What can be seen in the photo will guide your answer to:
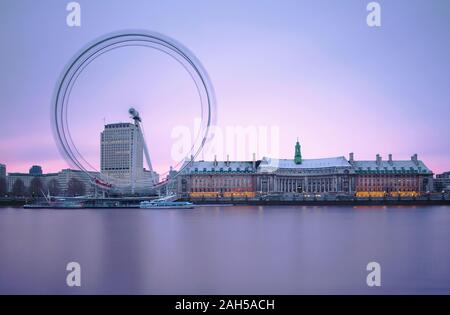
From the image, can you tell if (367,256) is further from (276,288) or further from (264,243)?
(276,288)

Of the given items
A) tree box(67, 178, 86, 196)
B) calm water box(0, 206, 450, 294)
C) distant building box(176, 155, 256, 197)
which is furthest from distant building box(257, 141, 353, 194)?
calm water box(0, 206, 450, 294)

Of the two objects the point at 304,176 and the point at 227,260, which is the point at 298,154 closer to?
the point at 304,176

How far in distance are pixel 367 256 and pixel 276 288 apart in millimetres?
6011

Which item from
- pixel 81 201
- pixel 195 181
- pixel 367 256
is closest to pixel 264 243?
pixel 367 256

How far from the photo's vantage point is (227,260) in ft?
49.4

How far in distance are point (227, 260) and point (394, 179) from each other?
6304 centimetres

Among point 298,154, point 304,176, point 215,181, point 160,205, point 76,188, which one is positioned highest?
point 298,154

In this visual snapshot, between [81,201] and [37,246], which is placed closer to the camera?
[37,246]

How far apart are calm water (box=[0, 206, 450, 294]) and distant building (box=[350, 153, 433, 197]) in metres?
49.1

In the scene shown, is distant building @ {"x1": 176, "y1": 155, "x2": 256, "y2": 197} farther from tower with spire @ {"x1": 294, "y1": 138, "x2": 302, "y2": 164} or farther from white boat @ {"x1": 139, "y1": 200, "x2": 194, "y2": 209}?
white boat @ {"x1": 139, "y1": 200, "x2": 194, "y2": 209}

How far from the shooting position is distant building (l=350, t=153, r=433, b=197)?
233ft

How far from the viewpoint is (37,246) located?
18.7m

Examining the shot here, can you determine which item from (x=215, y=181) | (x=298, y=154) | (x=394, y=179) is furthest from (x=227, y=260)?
(x=298, y=154)
